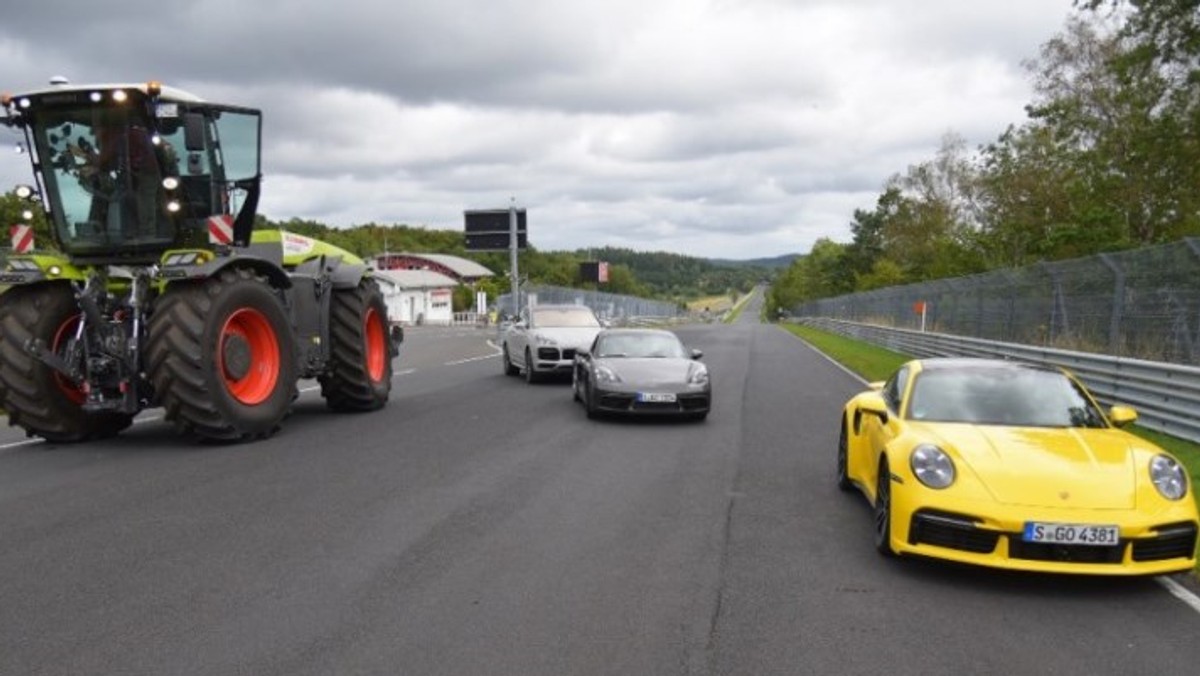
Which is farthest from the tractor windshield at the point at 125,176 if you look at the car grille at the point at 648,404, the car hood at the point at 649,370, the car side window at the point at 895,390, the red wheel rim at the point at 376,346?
the car side window at the point at 895,390

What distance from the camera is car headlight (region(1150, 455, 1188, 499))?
553cm

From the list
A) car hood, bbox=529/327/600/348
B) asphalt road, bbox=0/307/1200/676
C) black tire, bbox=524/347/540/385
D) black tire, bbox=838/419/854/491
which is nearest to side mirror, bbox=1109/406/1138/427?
asphalt road, bbox=0/307/1200/676

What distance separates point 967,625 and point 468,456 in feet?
19.2

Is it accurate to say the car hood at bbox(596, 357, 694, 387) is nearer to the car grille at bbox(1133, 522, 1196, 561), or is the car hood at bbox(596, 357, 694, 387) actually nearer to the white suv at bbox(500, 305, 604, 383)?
the white suv at bbox(500, 305, 604, 383)

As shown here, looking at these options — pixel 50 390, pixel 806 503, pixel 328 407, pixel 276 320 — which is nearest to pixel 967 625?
pixel 806 503

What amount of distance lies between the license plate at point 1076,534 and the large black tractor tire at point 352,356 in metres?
9.37

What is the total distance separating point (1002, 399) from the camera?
6.78m

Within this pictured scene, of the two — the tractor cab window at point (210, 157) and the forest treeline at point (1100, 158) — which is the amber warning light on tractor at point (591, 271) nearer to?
the forest treeline at point (1100, 158)

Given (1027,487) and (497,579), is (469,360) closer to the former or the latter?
(497,579)

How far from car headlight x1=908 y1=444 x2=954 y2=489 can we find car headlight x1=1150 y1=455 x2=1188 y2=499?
1154 millimetres

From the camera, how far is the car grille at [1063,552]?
525 cm

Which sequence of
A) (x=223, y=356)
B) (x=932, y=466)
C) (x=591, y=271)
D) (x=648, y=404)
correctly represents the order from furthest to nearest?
1. (x=591, y=271)
2. (x=648, y=404)
3. (x=223, y=356)
4. (x=932, y=466)

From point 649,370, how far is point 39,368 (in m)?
7.01

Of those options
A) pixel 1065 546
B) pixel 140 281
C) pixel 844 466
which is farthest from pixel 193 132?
pixel 1065 546
